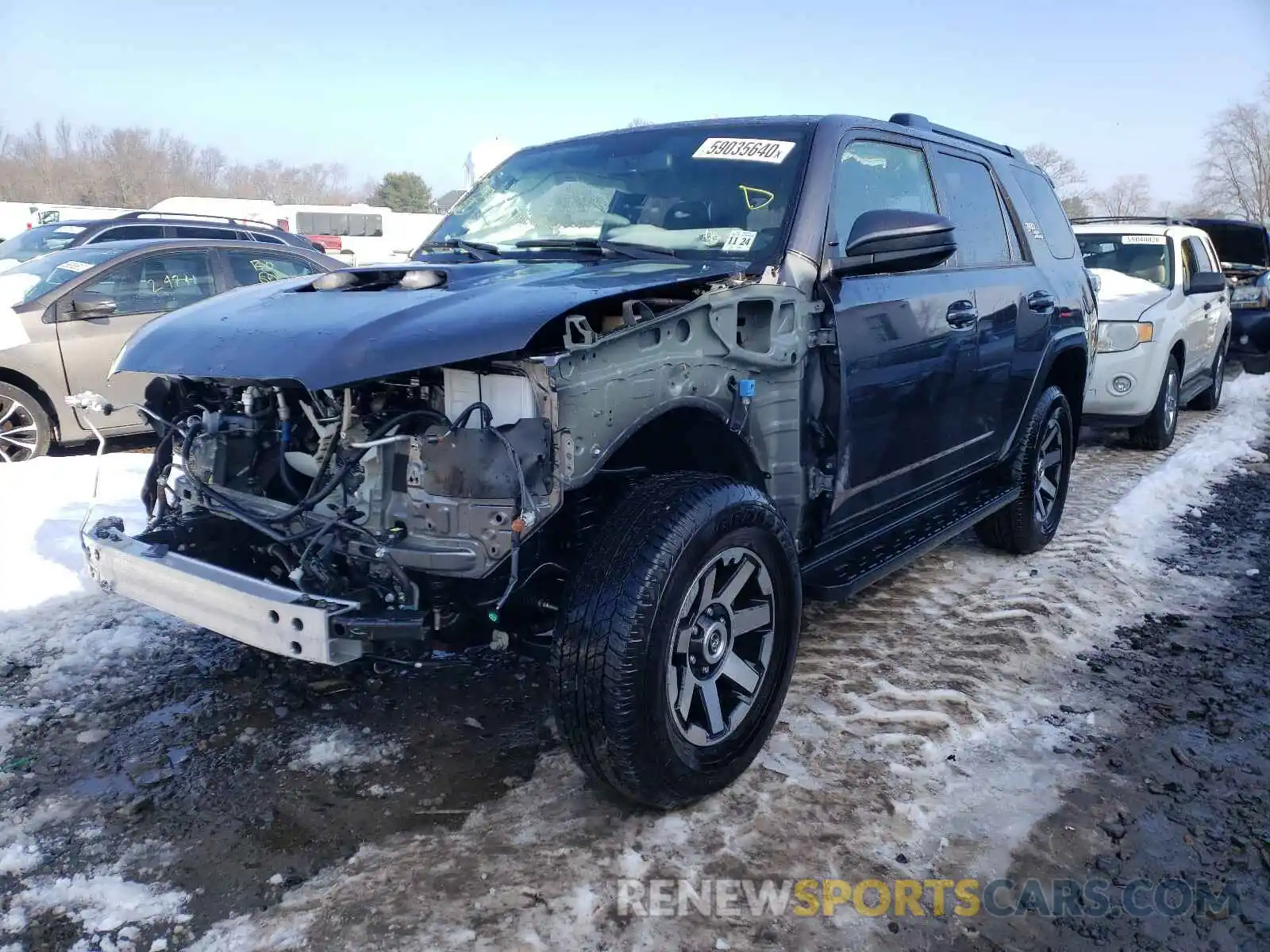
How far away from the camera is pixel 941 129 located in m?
4.14

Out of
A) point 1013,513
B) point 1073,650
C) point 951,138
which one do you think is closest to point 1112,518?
point 1013,513

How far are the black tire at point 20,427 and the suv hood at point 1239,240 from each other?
14.9 meters

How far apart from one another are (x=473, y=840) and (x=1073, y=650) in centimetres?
264

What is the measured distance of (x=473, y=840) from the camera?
8.11ft

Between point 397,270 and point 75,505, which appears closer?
point 397,270

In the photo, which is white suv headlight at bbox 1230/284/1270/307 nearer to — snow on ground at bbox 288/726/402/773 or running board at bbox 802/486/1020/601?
running board at bbox 802/486/1020/601

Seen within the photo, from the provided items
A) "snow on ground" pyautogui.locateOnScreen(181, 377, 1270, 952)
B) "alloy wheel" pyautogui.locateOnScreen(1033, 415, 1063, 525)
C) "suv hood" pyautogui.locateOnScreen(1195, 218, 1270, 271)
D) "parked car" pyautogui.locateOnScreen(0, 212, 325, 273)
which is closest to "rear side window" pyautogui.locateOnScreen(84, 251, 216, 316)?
"parked car" pyautogui.locateOnScreen(0, 212, 325, 273)

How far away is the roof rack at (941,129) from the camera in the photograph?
3936 millimetres

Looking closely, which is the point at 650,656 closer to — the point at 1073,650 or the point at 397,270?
the point at 397,270

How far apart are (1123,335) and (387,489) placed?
23.1 ft

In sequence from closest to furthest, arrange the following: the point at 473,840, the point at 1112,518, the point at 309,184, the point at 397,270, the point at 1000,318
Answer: the point at 473,840 → the point at 397,270 → the point at 1000,318 → the point at 1112,518 → the point at 309,184

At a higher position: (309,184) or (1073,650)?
(309,184)

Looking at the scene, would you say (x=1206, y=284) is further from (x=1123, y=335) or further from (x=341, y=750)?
(x=341, y=750)

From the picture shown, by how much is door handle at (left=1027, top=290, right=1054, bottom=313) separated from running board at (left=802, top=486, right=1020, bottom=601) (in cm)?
89
